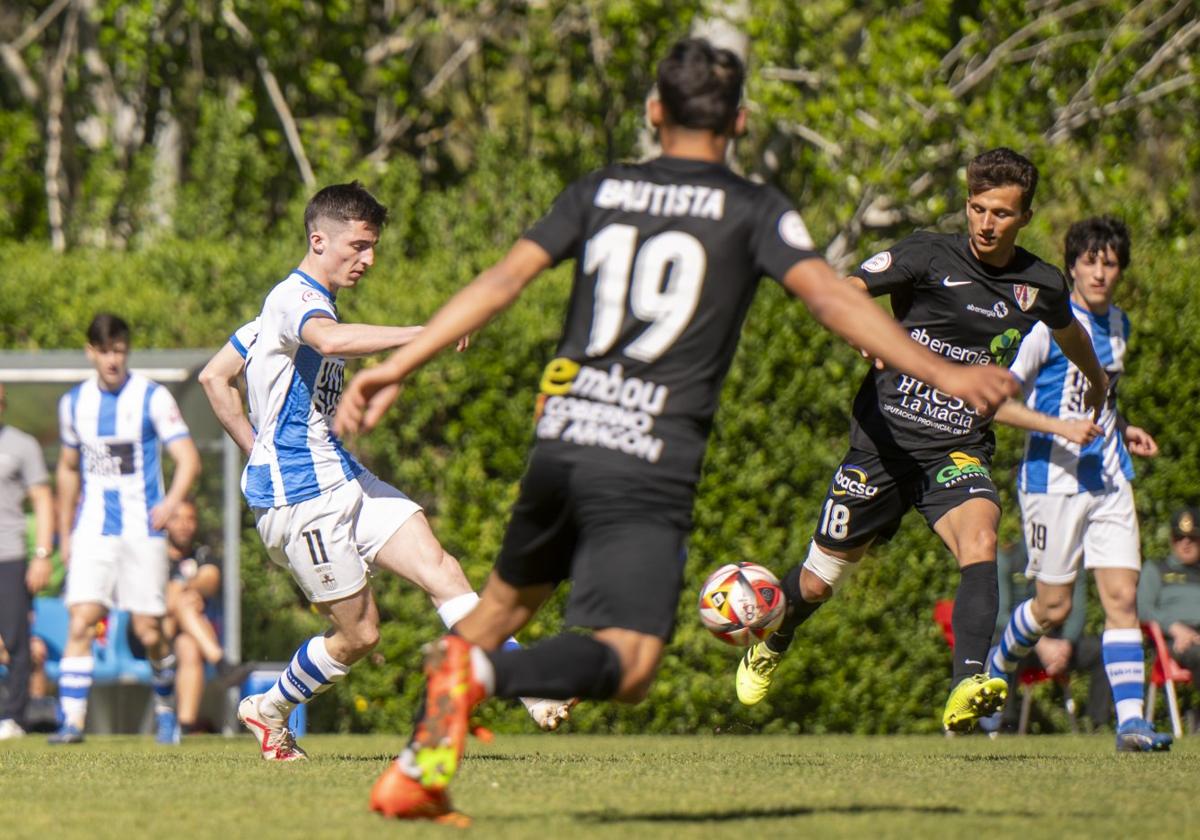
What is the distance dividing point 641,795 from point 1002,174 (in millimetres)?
3184

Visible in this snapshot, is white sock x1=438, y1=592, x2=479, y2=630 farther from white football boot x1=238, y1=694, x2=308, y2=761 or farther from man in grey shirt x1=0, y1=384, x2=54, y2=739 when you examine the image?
man in grey shirt x1=0, y1=384, x2=54, y2=739

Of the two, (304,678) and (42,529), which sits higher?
(304,678)

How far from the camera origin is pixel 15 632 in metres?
11.6

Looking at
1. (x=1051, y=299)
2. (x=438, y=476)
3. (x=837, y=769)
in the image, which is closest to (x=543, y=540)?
(x=837, y=769)

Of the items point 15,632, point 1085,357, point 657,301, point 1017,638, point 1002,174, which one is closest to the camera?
point 657,301

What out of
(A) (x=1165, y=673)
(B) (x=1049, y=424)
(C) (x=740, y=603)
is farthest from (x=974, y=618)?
(A) (x=1165, y=673)

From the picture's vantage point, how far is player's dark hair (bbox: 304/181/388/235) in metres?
7.38

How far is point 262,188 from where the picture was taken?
56.0ft

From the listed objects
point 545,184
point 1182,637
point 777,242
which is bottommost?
point 1182,637

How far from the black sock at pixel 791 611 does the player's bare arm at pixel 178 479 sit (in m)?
3.83

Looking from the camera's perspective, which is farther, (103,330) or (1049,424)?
(103,330)

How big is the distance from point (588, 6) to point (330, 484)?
33.0ft

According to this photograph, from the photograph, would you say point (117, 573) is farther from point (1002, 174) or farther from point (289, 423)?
point (1002, 174)

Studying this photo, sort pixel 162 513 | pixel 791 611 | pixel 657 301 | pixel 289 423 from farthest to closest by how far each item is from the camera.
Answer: pixel 162 513 → pixel 791 611 → pixel 289 423 → pixel 657 301
